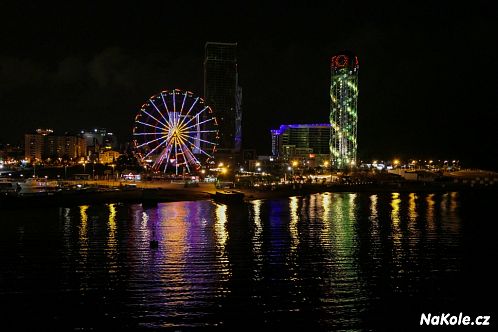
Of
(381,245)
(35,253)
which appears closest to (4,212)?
(35,253)

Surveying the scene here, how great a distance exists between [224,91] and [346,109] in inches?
2022

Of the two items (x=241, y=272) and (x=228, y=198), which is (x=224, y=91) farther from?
(x=241, y=272)

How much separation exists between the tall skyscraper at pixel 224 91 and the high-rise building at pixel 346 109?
4201 centimetres

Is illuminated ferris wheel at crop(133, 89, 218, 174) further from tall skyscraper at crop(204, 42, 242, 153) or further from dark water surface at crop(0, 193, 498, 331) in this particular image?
tall skyscraper at crop(204, 42, 242, 153)

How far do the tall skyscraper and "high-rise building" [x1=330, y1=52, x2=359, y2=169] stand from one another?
42.0m

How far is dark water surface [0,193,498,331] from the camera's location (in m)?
10.3

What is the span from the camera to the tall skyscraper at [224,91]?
131875 mm

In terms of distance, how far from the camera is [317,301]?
1125cm

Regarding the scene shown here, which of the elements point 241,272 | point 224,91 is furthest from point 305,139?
point 241,272

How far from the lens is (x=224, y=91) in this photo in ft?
447

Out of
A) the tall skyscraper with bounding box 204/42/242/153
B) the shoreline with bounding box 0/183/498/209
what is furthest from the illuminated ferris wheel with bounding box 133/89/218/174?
the tall skyscraper with bounding box 204/42/242/153

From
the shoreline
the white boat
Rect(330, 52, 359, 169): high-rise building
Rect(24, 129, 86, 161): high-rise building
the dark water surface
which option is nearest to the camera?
the dark water surface

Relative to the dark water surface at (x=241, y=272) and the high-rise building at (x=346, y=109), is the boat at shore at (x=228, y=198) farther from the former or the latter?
the high-rise building at (x=346, y=109)

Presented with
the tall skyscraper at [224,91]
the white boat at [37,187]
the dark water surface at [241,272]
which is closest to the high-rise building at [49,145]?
the tall skyscraper at [224,91]
